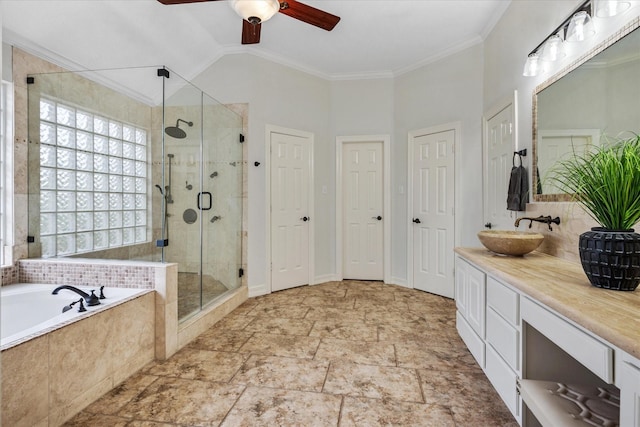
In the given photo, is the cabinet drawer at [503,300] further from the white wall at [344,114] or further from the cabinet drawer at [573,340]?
the white wall at [344,114]

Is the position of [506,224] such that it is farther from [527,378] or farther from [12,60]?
[12,60]

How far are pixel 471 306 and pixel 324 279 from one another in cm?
234

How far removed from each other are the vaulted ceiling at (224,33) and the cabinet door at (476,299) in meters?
2.30

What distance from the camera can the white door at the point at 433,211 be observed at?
3701 millimetres

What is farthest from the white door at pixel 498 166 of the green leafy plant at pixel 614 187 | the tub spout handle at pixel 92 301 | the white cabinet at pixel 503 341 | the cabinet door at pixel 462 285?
the tub spout handle at pixel 92 301

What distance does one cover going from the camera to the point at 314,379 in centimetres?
209

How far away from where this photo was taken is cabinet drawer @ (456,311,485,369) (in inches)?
81.4

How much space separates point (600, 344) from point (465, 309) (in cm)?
138

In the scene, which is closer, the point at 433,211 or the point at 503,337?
the point at 503,337

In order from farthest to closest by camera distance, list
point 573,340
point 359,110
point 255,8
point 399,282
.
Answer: point 359,110
point 399,282
point 255,8
point 573,340

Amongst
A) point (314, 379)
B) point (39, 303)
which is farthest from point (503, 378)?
point (39, 303)

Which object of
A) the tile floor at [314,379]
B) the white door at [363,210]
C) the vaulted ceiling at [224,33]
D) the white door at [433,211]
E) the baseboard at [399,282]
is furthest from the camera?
the white door at [363,210]

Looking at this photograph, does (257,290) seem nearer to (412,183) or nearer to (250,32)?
(412,183)

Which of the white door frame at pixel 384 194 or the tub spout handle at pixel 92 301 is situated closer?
the tub spout handle at pixel 92 301
